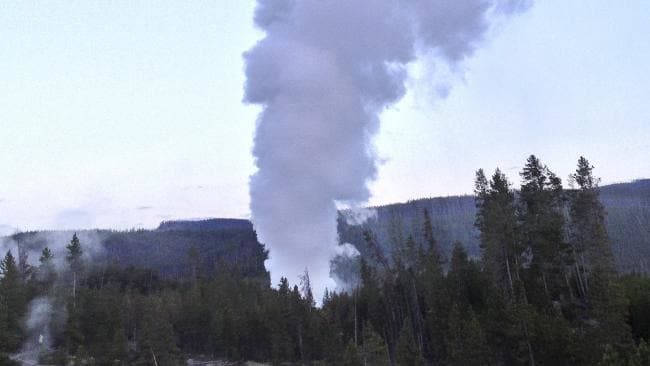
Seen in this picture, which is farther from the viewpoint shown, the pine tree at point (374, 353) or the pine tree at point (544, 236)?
the pine tree at point (544, 236)

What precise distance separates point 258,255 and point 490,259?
150 m

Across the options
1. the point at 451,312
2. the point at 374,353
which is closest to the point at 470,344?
the point at 451,312

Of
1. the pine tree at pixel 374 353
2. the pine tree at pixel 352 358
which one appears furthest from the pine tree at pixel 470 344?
the pine tree at pixel 352 358

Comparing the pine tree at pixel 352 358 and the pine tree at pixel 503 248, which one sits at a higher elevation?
the pine tree at pixel 503 248

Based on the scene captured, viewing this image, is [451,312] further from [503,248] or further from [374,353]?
[503,248]

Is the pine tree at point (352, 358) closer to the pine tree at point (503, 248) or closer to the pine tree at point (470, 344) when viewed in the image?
the pine tree at point (470, 344)

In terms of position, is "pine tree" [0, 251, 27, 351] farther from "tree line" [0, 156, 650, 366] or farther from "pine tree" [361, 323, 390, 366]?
"pine tree" [361, 323, 390, 366]

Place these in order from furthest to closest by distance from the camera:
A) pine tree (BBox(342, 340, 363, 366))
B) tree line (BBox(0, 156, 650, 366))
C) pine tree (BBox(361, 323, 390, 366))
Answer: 1. pine tree (BBox(342, 340, 363, 366))
2. pine tree (BBox(361, 323, 390, 366))
3. tree line (BBox(0, 156, 650, 366))

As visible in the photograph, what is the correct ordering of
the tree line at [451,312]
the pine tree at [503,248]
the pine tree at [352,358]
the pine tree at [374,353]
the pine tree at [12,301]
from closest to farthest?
1. the tree line at [451,312]
2. the pine tree at [374,353]
3. the pine tree at [352,358]
4. the pine tree at [503,248]
5. the pine tree at [12,301]

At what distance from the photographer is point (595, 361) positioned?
3503cm

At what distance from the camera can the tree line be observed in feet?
132

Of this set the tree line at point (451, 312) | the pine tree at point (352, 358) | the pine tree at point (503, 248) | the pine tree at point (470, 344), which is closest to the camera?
the tree line at point (451, 312)

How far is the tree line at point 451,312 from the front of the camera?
1578 inches

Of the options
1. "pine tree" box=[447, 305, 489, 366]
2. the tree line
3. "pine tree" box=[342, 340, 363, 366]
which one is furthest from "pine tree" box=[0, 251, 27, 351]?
"pine tree" box=[447, 305, 489, 366]
